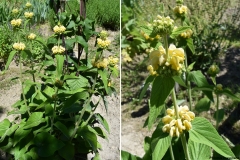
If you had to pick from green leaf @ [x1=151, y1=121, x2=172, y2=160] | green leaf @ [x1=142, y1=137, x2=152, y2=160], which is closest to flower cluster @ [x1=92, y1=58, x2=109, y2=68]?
green leaf @ [x1=142, y1=137, x2=152, y2=160]

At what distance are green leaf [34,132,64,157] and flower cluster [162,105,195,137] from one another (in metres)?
0.81

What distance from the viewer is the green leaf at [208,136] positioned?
32.3 inches

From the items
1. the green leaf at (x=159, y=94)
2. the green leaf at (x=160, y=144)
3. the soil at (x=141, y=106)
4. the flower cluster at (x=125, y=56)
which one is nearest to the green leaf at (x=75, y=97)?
the green leaf at (x=160, y=144)

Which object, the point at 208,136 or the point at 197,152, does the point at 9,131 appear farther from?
the point at 208,136

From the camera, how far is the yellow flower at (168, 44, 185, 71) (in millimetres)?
768

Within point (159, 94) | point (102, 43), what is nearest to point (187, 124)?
point (159, 94)

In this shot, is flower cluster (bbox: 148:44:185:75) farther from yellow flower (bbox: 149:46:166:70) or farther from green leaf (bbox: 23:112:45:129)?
green leaf (bbox: 23:112:45:129)

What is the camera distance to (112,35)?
373cm

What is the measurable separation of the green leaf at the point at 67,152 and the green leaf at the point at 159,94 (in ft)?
3.01

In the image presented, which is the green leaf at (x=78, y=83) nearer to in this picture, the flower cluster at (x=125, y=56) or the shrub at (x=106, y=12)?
the flower cluster at (x=125, y=56)

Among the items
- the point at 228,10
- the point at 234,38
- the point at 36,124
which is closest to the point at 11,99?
the point at 36,124

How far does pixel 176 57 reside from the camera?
772 mm

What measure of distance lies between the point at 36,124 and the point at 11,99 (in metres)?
1.18

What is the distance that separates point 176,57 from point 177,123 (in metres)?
0.19
